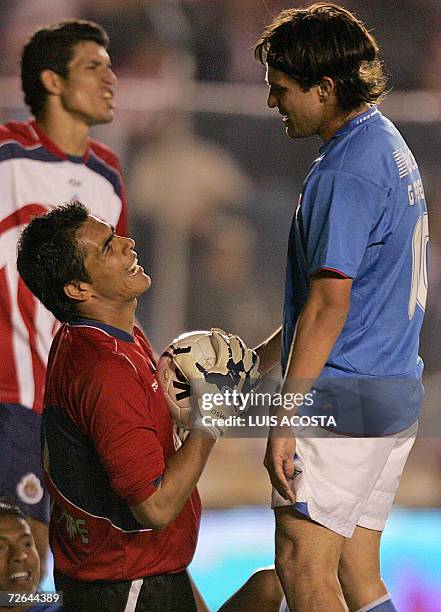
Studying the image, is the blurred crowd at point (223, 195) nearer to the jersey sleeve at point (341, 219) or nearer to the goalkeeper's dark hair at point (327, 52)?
the goalkeeper's dark hair at point (327, 52)

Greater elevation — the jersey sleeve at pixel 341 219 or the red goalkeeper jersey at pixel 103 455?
the jersey sleeve at pixel 341 219

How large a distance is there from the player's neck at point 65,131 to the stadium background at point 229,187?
13cm

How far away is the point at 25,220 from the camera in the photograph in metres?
2.46

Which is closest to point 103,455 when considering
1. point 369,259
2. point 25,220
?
point 369,259

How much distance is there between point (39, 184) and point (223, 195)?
0.59 metres

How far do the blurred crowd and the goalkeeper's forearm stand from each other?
108cm

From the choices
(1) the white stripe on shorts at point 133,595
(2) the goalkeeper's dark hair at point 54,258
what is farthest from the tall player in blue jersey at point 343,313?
(2) the goalkeeper's dark hair at point 54,258

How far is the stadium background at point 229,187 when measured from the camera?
275 cm

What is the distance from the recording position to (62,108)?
258 centimetres

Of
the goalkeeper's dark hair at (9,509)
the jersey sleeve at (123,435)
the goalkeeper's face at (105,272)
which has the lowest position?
the goalkeeper's dark hair at (9,509)

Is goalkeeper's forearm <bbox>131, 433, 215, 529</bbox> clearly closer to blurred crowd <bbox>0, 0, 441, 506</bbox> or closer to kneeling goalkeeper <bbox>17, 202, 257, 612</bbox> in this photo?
kneeling goalkeeper <bbox>17, 202, 257, 612</bbox>

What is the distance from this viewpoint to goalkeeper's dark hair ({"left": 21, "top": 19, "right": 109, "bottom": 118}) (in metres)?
2.55

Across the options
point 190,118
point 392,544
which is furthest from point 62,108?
point 392,544
